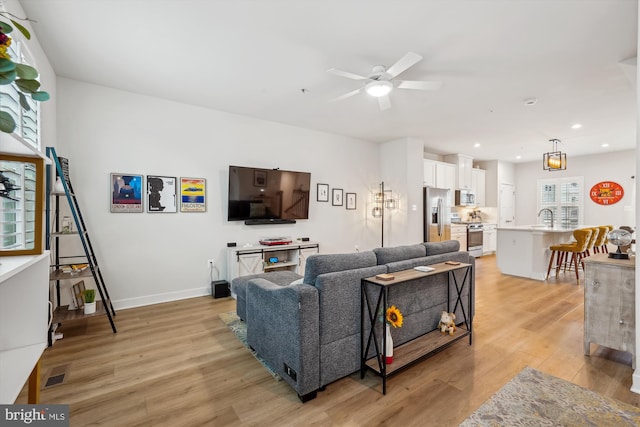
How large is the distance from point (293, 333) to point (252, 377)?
0.65 meters

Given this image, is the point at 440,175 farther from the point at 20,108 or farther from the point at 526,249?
the point at 20,108

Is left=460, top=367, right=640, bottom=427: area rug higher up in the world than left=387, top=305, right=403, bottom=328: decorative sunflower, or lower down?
lower down

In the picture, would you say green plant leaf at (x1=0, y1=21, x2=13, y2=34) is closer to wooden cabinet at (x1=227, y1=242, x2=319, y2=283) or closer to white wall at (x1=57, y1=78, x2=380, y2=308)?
white wall at (x1=57, y1=78, x2=380, y2=308)

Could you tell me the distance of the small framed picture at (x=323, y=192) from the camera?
19.2 feet

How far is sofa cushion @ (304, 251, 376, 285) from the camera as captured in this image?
7.07 feet

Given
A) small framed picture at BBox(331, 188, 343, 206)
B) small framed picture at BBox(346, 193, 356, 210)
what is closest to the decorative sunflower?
small framed picture at BBox(331, 188, 343, 206)

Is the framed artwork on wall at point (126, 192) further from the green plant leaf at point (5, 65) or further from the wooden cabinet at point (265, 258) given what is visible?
the green plant leaf at point (5, 65)

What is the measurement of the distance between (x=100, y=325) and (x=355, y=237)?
15.0 feet

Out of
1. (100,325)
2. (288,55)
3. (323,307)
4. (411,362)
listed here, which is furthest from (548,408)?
(100,325)

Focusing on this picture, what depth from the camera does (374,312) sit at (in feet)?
→ 7.49

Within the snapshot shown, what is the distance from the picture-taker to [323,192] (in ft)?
19.4

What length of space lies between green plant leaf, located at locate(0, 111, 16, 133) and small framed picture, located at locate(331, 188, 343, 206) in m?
5.37

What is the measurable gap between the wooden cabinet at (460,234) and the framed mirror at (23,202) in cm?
765

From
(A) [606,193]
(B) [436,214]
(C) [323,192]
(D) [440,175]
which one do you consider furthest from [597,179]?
(C) [323,192]
